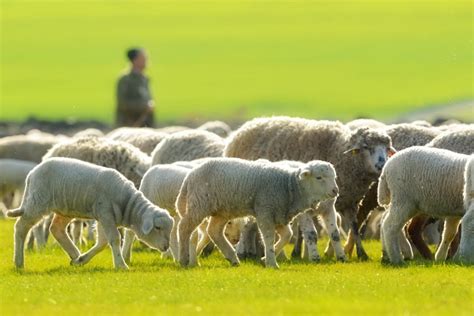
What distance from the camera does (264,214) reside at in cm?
1769

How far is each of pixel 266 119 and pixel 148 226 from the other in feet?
13.3

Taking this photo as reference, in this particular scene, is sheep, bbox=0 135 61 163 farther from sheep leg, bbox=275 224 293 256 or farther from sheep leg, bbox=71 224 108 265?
sheep leg, bbox=275 224 293 256

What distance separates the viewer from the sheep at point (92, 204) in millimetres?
17938

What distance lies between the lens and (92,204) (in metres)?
18.0

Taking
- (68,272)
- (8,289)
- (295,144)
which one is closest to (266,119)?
(295,144)

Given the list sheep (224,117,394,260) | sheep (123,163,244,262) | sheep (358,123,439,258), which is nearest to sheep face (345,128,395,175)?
sheep (224,117,394,260)

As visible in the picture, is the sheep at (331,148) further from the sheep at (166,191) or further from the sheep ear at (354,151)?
the sheep at (166,191)

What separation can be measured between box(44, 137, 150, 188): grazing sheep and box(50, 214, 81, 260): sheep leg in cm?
276

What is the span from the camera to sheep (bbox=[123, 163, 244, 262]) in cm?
1914

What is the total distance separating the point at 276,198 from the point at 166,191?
2.09 meters

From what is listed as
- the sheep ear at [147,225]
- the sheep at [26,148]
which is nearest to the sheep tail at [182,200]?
the sheep ear at [147,225]

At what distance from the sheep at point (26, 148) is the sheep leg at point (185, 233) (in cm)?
1087

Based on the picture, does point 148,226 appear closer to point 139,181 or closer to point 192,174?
point 192,174

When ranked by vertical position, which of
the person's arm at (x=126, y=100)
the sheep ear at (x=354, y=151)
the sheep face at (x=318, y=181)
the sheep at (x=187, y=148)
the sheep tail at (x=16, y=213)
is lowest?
the person's arm at (x=126, y=100)
